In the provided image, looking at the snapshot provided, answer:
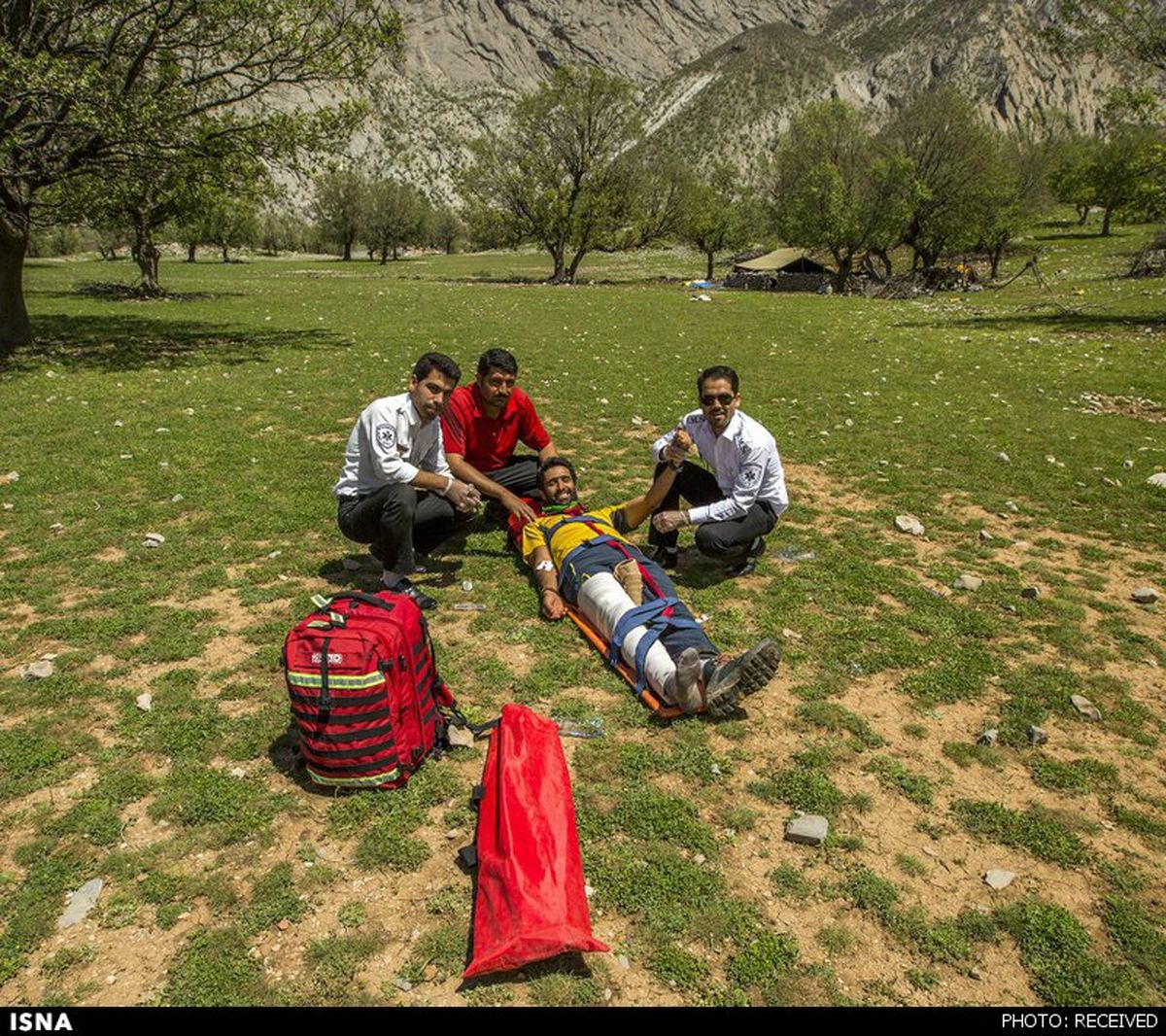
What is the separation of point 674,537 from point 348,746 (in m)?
4.41

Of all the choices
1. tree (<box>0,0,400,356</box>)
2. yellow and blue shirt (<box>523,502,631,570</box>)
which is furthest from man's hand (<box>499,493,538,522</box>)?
tree (<box>0,0,400,356</box>)

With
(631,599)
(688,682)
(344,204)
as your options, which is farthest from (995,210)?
(344,204)

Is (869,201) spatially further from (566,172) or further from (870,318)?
(870,318)

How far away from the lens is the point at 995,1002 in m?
3.25

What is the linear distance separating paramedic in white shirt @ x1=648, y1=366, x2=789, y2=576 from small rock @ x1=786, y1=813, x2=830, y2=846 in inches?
137

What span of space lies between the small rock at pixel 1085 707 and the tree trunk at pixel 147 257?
42.0 meters

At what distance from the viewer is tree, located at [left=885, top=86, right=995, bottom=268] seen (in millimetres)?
48812

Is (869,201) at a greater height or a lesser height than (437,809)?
greater

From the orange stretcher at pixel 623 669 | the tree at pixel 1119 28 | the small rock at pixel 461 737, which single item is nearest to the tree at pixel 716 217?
the tree at pixel 1119 28

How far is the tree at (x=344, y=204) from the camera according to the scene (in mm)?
100312

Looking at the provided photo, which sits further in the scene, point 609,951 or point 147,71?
point 147,71

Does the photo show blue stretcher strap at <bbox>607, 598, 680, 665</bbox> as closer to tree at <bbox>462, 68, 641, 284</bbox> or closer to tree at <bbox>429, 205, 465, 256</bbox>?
tree at <bbox>462, 68, 641, 284</bbox>
